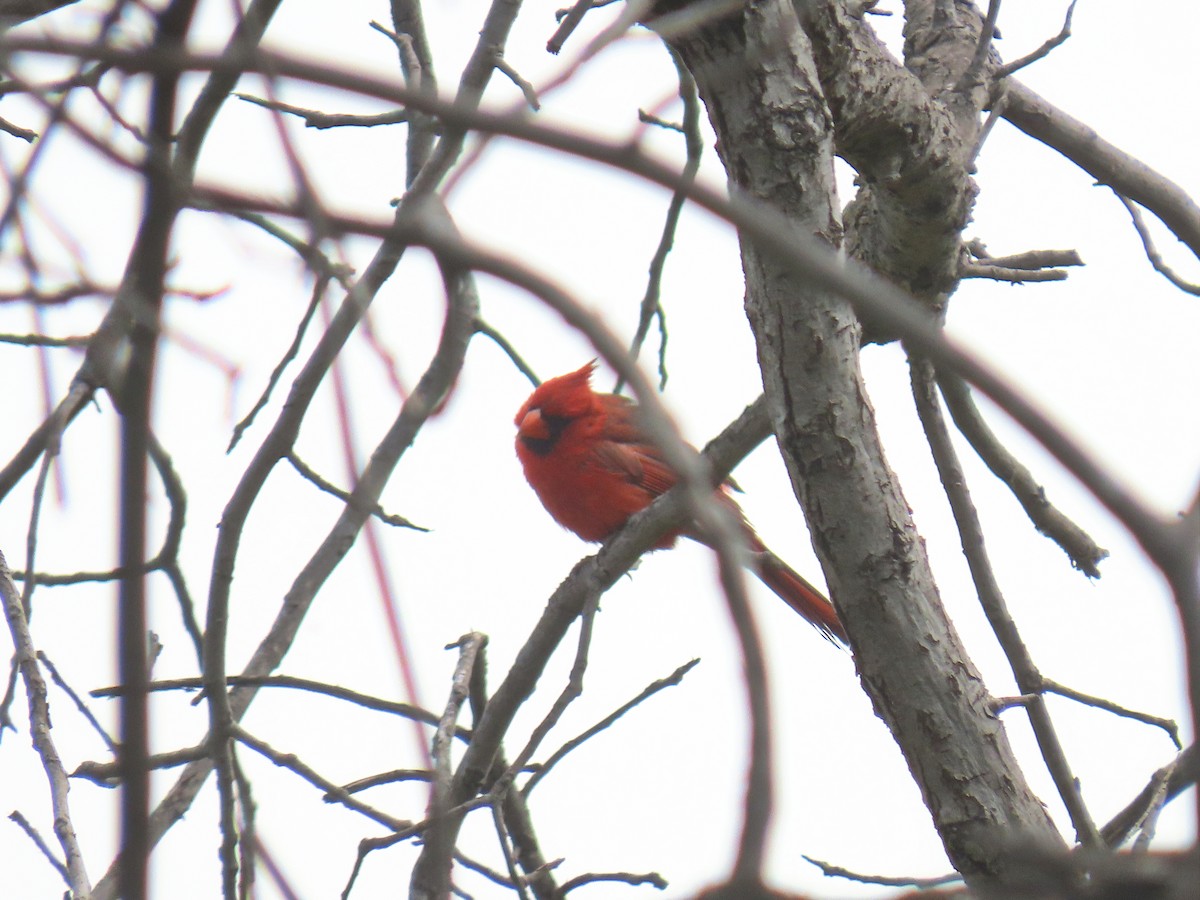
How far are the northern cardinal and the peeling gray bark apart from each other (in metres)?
2.90

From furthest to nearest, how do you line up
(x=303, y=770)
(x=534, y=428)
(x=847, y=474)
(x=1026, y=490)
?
(x=534, y=428) → (x=1026, y=490) → (x=847, y=474) → (x=303, y=770)

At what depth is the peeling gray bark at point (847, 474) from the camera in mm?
2334

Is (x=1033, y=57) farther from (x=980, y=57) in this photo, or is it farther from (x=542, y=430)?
(x=542, y=430)

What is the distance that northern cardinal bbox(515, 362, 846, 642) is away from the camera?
5.82 meters

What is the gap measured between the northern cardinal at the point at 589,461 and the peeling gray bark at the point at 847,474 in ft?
9.51

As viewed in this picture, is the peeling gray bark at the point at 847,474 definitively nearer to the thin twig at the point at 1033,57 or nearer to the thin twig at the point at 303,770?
the thin twig at the point at 1033,57

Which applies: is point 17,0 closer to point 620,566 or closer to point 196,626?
point 196,626

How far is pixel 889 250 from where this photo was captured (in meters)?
3.02

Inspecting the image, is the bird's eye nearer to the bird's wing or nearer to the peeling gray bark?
the bird's wing

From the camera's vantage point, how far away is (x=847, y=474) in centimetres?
246

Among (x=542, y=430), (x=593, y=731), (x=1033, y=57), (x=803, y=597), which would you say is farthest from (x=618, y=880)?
(x=542, y=430)

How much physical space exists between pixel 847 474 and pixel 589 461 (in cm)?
349

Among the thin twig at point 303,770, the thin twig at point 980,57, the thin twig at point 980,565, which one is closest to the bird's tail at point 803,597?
the thin twig at point 980,565

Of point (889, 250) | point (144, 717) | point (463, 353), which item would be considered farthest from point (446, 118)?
point (889, 250)
